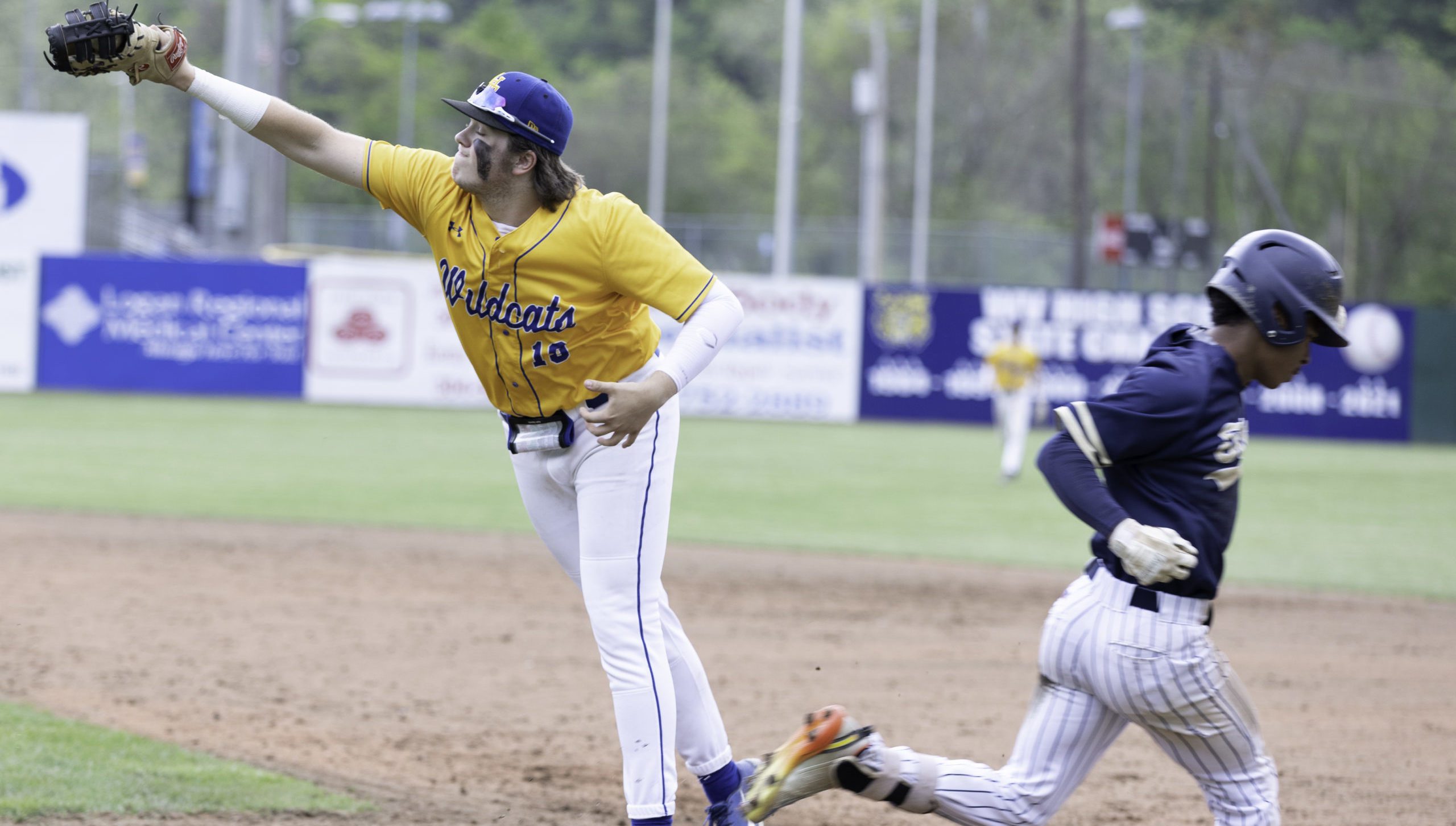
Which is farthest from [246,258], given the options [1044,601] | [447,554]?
[1044,601]

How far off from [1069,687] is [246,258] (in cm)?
2365

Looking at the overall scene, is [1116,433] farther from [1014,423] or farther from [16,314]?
[16,314]

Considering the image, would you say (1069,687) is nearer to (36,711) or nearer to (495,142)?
(495,142)

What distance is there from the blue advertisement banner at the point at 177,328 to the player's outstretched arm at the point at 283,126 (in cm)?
2082

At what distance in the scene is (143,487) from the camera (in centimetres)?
1339

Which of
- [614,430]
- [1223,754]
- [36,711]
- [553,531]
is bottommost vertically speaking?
[36,711]

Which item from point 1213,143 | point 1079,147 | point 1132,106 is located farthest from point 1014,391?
point 1132,106

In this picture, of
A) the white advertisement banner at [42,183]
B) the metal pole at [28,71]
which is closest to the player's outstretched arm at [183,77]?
the white advertisement banner at [42,183]

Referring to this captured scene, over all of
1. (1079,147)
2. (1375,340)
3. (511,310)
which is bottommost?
(511,310)

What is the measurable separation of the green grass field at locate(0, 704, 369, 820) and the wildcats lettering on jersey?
180 cm

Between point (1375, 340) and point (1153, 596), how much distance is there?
23912 millimetres

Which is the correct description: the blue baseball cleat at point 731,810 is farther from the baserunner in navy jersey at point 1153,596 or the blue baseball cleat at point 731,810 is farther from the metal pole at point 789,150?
the metal pole at point 789,150

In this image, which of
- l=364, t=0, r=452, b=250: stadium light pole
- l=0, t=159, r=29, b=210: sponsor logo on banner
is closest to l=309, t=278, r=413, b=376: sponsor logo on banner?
l=0, t=159, r=29, b=210: sponsor logo on banner

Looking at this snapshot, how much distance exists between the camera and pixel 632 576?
3.87 m
